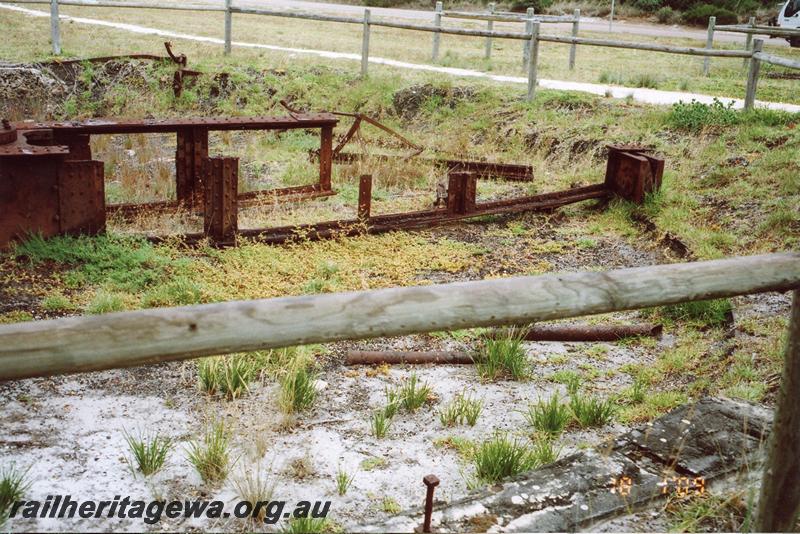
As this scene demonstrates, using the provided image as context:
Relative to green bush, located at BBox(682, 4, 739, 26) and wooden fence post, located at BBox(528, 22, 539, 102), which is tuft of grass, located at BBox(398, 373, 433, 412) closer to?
wooden fence post, located at BBox(528, 22, 539, 102)

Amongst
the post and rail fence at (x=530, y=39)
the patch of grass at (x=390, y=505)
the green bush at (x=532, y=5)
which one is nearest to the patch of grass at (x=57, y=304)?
the patch of grass at (x=390, y=505)

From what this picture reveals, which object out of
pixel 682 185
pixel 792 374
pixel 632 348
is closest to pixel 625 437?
pixel 792 374

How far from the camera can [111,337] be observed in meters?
2.12

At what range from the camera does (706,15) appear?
2812 cm

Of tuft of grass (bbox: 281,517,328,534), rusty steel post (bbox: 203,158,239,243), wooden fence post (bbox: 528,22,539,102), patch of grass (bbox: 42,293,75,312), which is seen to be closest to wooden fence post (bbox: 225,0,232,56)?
wooden fence post (bbox: 528,22,539,102)

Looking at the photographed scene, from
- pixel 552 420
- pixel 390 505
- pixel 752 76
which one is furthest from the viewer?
pixel 752 76

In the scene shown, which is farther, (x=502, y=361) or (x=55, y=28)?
(x=55, y=28)

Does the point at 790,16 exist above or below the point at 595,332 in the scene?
above

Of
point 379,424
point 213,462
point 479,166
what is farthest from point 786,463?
point 479,166

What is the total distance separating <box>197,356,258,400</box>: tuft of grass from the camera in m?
4.67

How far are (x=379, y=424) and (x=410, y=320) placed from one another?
6.48 feet

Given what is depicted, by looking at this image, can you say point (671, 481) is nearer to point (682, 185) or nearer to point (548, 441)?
point (548, 441)

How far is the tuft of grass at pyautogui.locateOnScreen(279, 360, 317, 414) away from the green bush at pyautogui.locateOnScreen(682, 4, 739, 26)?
89.7 feet

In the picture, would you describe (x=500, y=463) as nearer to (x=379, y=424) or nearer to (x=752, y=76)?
(x=379, y=424)
